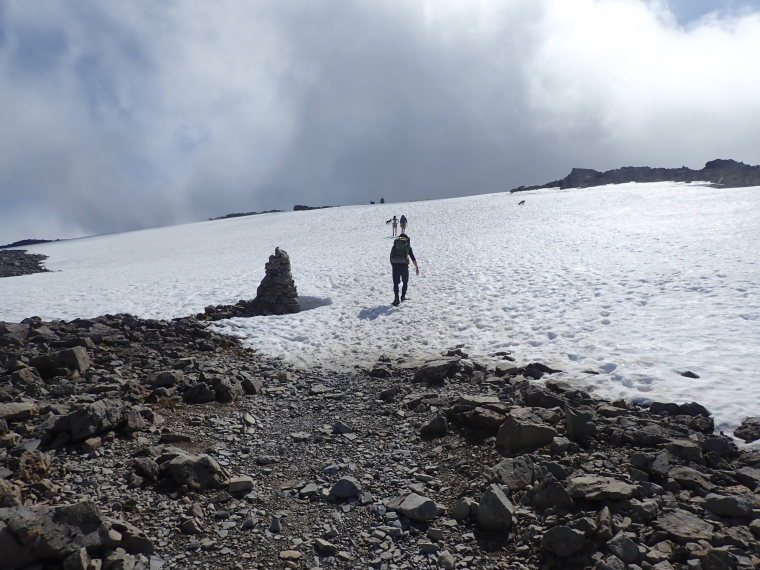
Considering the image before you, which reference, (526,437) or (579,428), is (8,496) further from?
(579,428)

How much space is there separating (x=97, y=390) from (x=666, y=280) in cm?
1668

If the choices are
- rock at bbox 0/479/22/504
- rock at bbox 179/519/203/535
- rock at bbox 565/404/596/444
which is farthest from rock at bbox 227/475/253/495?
rock at bbox 565/404/596/444

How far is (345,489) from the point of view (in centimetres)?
607

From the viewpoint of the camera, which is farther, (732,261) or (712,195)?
(712,195)

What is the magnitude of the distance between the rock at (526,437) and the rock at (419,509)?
1700 mm

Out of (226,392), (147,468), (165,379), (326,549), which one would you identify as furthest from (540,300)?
(147,468)

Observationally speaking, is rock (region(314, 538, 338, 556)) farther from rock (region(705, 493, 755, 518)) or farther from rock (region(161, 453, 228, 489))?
rock (region(705, 493, 755, 518))

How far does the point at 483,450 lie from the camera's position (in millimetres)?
6953

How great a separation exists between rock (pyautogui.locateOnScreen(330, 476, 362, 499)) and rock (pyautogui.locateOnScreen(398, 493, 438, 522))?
67 centimetres

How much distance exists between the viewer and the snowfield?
998 centimetres

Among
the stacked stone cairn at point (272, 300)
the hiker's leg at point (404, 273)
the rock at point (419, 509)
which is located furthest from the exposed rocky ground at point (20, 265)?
the rock at point (419, 509)

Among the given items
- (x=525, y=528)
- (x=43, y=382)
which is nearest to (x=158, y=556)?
(x=525, y=528)

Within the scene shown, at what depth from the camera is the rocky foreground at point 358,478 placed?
4621 millimetres

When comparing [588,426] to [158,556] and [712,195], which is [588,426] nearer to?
[158,556]
